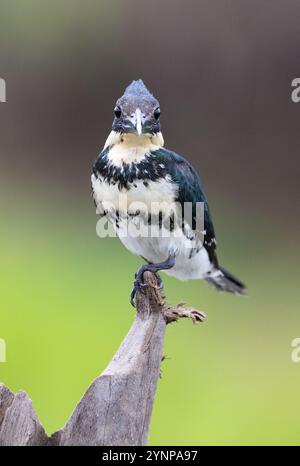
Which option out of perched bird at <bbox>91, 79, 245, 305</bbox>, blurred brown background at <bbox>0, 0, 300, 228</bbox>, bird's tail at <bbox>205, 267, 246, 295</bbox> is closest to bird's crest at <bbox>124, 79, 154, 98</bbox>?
perched bird at <bbox>91, 79, 245, 305</bbox>

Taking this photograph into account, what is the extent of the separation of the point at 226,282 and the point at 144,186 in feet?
3.55

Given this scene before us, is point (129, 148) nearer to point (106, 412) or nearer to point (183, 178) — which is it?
point (183, 178)

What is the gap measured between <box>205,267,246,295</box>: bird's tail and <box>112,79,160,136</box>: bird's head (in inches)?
45.5

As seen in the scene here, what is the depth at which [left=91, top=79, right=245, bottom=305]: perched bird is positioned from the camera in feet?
8.86

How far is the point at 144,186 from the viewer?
2.84 meters

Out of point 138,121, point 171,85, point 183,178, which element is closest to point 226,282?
point 183,178

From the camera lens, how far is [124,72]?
224 inches

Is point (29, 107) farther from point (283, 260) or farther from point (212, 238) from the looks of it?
point (212, 238)

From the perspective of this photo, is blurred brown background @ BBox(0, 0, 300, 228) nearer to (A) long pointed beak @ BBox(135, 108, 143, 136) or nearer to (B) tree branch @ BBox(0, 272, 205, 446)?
(A) long pointed beak @ BBox(135, 108, 143, 136)

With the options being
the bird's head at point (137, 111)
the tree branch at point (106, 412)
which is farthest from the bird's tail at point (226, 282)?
the tree branch at point (106, 412)
